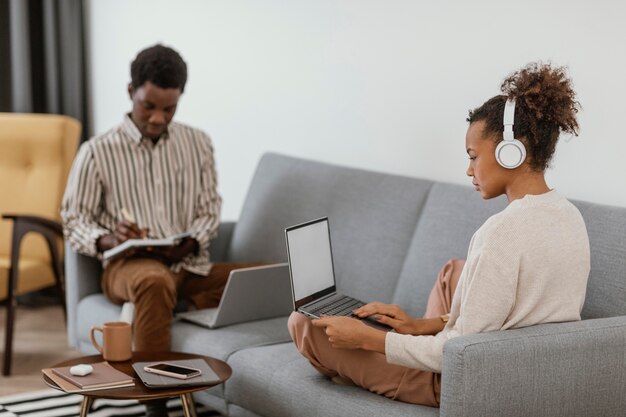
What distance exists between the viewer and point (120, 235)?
3549 mm

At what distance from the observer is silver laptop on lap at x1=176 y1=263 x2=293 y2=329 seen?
3.34 m

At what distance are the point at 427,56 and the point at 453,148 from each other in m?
0.34

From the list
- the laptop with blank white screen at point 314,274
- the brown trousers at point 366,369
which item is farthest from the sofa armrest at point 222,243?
the brown trousers at point 366,369

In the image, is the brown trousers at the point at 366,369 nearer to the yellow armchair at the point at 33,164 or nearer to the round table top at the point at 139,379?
the round table top at the point at 139,379

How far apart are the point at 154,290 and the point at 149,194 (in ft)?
1.70

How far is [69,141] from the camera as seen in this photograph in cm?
465

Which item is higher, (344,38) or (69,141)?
(344,38)

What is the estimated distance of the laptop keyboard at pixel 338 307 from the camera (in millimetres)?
2735

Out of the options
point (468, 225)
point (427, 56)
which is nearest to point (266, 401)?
point (468, 225)

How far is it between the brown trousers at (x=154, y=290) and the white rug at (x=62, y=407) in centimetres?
36

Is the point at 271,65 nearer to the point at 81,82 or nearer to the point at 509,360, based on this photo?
the point at 81,82

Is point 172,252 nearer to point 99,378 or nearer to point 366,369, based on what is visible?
point 99,378

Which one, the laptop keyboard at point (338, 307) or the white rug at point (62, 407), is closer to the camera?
the laptop keyboard at point (338, 307)

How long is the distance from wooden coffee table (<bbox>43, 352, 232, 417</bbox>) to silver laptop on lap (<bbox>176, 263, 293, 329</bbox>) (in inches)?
16.2
